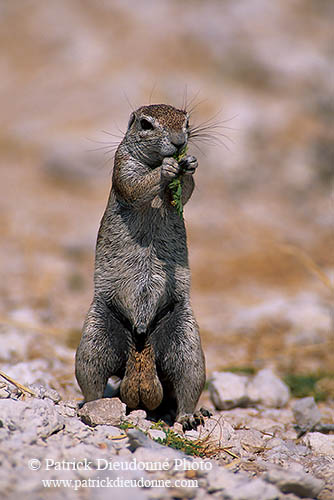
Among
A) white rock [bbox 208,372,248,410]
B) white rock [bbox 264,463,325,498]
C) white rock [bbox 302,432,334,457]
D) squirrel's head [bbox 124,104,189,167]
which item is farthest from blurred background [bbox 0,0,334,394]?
white rock [bbox 264,463,325,498]

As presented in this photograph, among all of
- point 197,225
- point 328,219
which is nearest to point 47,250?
point 197,225

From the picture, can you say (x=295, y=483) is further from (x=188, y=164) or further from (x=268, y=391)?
(x=268, y=391)

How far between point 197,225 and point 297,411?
7840mm

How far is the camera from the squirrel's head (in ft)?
13.0

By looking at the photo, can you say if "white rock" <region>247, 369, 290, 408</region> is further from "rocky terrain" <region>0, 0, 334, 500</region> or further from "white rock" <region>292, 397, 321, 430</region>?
"white rock" <region>292, 397, 321, 430</region>

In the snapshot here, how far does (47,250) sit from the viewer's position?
11.0m

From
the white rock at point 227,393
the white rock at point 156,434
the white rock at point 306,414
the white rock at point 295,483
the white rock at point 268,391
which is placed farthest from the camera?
the white rock at point 268,391

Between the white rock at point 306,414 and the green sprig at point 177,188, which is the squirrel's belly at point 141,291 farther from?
the white rock at point 306,414

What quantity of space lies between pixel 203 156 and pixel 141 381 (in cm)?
1083

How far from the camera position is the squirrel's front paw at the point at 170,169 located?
12.6 ft

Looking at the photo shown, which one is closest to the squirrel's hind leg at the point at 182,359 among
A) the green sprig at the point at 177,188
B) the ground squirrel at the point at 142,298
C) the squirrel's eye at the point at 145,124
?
the ground squirrel at the point at 142,298

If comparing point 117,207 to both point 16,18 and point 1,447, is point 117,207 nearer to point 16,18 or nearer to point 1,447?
point 1,447

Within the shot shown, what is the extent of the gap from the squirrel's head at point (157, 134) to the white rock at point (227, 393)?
6.82ft

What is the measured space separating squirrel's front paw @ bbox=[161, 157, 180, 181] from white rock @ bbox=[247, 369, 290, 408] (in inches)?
90.5
